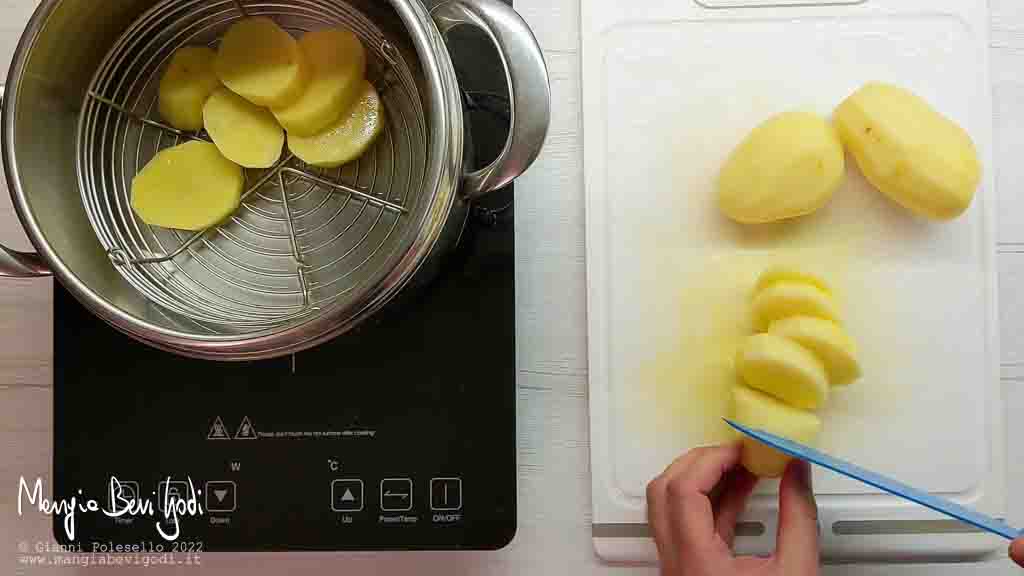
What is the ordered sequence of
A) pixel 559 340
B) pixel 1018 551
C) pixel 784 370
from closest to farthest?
pixel 1018 551, pixel 784 370, pixel 559 340

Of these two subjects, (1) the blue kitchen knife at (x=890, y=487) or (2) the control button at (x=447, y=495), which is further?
(2) the control button at (x=447, y=495)

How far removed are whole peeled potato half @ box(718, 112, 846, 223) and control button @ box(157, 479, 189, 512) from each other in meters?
0.51

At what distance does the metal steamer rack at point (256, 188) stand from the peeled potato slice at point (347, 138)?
0.05ft

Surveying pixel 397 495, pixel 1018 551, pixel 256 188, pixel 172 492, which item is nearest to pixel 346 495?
pixel 397 495

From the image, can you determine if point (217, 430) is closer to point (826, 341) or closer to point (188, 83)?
A: point (188, 83)

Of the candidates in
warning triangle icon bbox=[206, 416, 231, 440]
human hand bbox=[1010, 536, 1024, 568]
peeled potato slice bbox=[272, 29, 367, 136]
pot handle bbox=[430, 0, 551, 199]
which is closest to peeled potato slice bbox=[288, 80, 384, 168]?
peeled potato slice bbox=[272, 29, 367, 136]

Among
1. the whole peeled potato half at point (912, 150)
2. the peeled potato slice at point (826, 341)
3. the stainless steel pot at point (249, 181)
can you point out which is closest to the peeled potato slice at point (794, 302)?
the peeled potato slice at point (826, 341)

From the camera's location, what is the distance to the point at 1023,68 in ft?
2.30

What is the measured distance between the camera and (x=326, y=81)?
2.00 ft

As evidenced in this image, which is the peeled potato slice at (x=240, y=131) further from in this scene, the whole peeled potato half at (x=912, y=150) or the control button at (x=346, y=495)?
the whole peeled potato half at (x=912, y=150)

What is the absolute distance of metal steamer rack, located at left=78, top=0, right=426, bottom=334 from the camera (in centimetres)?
62

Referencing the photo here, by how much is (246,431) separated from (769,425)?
16.5 inches

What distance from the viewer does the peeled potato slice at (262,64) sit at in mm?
603

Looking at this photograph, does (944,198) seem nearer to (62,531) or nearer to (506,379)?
(506,379)
